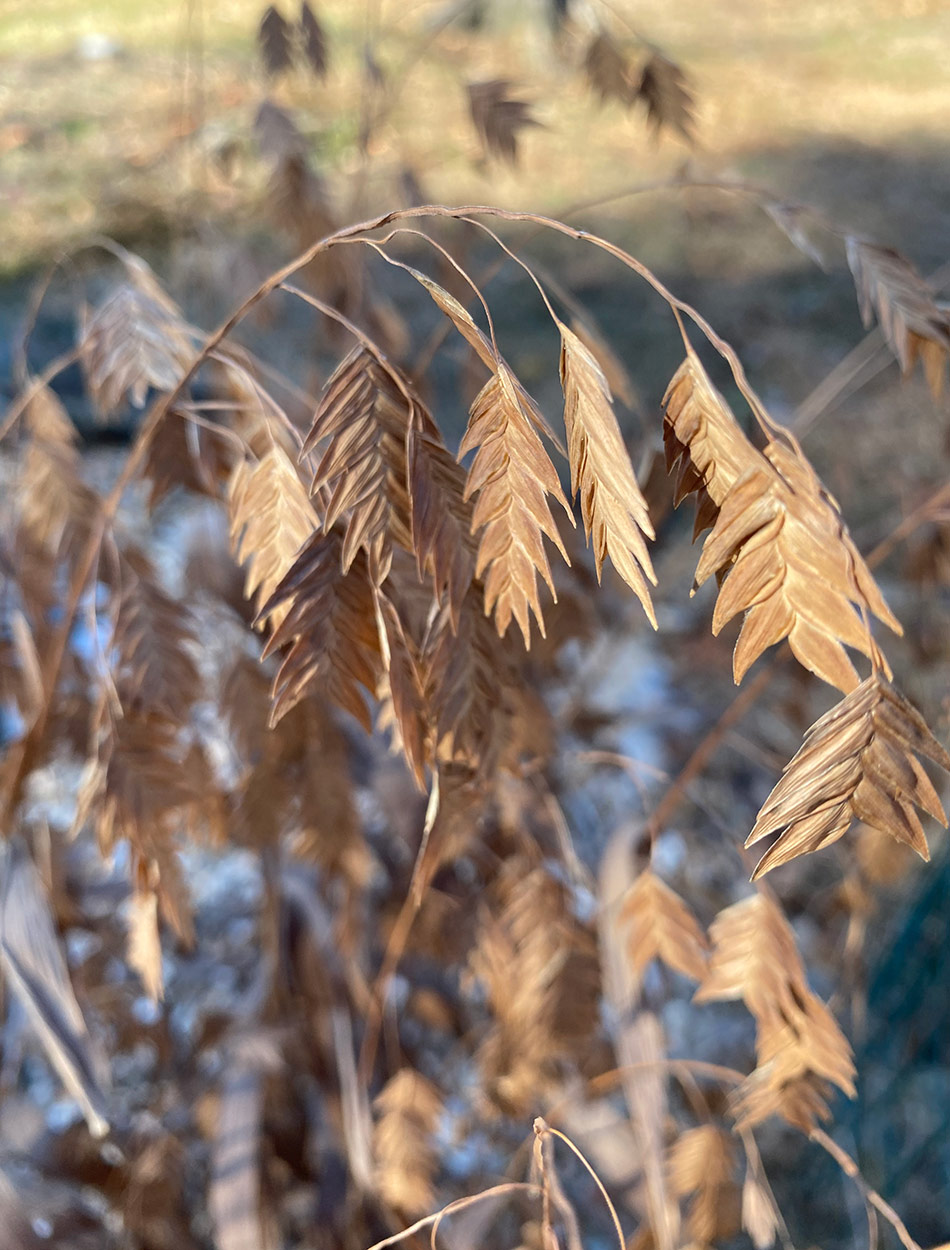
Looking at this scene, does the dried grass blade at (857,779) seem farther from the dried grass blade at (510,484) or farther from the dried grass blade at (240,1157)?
the dried grass blade at (240,1157)

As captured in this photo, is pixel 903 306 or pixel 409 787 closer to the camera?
pixel 903 306

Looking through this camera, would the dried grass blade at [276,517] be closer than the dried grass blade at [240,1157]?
Yes

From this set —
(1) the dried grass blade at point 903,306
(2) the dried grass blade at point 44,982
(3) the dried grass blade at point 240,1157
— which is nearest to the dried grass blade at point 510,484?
(1) the dried grass blade at point 903,306

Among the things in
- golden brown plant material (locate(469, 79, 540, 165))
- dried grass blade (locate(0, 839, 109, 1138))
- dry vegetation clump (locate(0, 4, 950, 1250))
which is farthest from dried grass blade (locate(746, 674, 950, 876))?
golden brown plant material (locate(469, 79, 540, 165))

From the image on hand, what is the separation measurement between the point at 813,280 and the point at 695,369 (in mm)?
3165

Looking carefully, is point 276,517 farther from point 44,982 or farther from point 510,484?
point 44,982

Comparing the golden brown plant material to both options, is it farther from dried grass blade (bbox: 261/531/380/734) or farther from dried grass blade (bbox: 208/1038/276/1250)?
dried grass blade (bbox: 208/1038/276/1250)

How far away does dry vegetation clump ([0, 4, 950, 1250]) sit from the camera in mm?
350

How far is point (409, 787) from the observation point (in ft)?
3.09

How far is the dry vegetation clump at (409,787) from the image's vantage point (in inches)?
13.8

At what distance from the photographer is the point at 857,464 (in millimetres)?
2391

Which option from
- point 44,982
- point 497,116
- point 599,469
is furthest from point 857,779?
point 497,116

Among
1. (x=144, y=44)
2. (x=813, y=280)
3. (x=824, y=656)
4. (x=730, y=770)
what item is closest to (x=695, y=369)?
(x=824, y=656)

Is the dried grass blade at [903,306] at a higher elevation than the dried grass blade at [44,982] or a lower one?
higher
